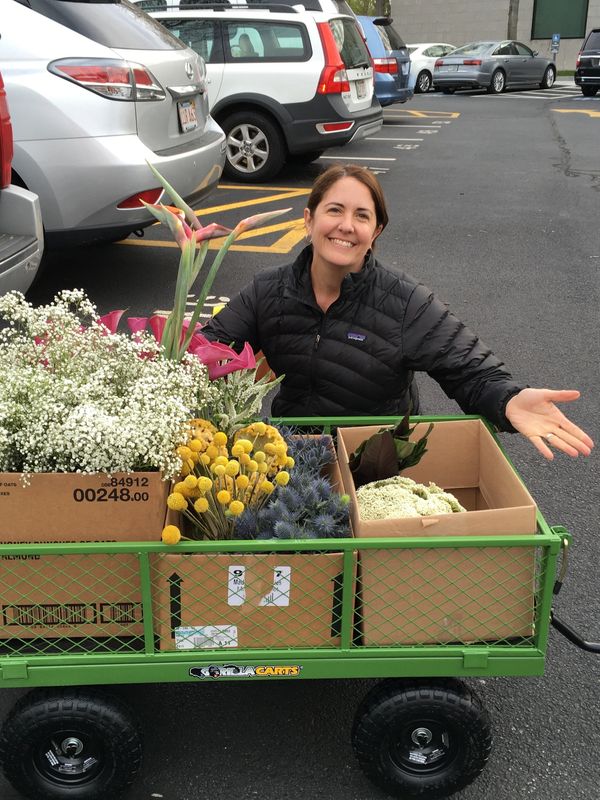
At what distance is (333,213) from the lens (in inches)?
104

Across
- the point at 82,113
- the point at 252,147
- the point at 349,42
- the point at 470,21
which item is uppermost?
the point at 470,21

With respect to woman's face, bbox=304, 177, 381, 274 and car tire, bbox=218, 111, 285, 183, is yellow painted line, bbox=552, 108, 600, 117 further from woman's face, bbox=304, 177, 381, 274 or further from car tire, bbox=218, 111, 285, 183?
woman's face, bbox=304, 177, 381, 274

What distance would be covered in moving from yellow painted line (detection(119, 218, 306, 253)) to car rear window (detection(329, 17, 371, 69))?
249 centimetres

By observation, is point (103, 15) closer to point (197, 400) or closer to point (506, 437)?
point (506, 437)

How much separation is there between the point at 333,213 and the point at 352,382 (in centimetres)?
54

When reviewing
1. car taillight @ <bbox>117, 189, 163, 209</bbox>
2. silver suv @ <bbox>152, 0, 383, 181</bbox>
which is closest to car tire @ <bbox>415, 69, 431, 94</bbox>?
silver suv @ <bbox>152, 0, 383, 181</bbox>

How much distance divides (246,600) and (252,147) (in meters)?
8.21

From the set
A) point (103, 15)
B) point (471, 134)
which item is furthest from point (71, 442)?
point (471, 134)

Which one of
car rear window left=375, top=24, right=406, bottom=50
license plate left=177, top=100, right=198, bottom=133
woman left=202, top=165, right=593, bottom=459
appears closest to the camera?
woman left=202, top=165, right=593, bottom=459

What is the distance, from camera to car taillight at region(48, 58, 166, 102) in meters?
4.80

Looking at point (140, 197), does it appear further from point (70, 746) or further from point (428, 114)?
point (428, 114)

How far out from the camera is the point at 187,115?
5.62m

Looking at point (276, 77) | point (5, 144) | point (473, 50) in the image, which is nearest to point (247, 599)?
point (5, 144)

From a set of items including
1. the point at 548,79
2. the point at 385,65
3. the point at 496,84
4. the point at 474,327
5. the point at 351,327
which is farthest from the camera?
the point at 548,79
